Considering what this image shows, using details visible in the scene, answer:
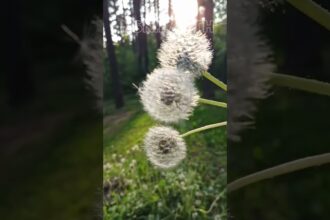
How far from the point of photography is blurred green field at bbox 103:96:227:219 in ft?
4.00

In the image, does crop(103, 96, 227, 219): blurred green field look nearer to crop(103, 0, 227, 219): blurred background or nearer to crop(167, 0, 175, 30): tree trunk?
crop(103, 0, 227, 219): blurred background

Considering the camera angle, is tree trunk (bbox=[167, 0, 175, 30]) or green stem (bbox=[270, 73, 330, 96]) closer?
green stem (bbox=[270, 73, 330, 96])

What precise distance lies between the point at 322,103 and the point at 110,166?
552 millimetres

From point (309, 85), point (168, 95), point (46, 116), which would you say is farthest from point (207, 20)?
point (309, 85)

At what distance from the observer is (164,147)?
1153 mm

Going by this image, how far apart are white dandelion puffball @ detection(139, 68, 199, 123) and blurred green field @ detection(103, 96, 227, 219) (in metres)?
0.05

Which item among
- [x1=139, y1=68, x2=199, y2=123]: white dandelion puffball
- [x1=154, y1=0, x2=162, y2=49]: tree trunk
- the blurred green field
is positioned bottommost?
the blurred green field

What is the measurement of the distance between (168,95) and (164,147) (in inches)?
5.9

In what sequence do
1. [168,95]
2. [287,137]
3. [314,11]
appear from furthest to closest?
[287,137] < [168,95] < [314,11]

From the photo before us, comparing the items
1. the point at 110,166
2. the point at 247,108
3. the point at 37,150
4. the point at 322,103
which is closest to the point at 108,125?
the point at 110,166

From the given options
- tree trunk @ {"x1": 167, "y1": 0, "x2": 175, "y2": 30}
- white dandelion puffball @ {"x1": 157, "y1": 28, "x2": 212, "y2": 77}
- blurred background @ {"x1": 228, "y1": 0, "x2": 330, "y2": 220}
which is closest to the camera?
white dandelion puffball @ {"x1": 157, "y1": 28, "x2": 212, "y2": 77}

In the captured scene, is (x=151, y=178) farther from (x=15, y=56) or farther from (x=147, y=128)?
(x=15, y=56)

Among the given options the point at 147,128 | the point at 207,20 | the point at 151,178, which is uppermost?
the point at 207,20

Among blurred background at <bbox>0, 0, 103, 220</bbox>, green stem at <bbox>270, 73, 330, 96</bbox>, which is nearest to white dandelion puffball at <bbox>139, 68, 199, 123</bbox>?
blurred background at <bbox>0, 0, 103, 220</bbox>
